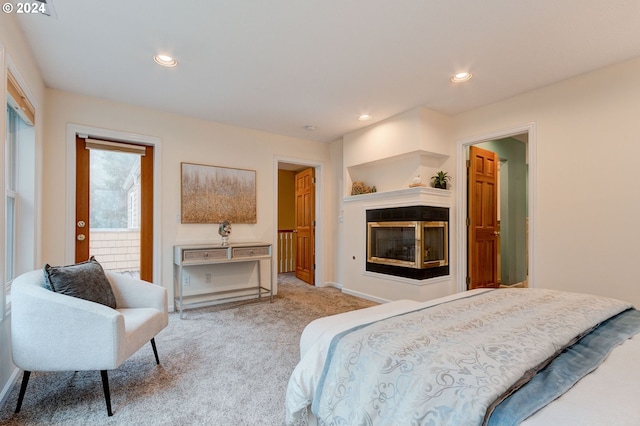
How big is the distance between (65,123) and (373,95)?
3207 mm

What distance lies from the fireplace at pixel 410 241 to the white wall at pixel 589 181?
98 cm

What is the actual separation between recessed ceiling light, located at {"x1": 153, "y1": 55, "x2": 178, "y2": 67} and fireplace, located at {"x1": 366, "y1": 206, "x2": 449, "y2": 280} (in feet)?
9.17

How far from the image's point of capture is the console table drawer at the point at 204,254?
11.2 ft

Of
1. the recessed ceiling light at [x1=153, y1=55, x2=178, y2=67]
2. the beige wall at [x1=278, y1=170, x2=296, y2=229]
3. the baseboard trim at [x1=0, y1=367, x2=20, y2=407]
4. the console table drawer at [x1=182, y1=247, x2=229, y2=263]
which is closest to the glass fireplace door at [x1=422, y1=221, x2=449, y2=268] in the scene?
the console table drawer at [x1=182, y1=247, x2=229, y2=263]

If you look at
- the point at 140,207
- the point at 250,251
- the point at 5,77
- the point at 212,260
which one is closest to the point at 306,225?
the point at 250,251

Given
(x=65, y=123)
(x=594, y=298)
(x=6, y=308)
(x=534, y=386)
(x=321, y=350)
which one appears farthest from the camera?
(x=65, y=123)

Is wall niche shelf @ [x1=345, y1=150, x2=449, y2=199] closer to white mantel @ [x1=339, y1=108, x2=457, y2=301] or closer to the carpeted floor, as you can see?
white mantel @ [x1=339, y1=108, x2=457, y2=301]

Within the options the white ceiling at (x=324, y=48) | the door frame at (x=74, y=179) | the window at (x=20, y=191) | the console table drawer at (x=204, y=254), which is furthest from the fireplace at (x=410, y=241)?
the window at (x=20, y=191)

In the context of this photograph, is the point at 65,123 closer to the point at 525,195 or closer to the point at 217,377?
the point at 217,377

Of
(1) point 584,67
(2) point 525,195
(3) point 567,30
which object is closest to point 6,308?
(3) point 567,30

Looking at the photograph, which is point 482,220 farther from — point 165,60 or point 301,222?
point 165,60

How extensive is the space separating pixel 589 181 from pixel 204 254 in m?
3.93

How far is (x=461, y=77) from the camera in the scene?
2789 mm

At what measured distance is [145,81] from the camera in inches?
113
